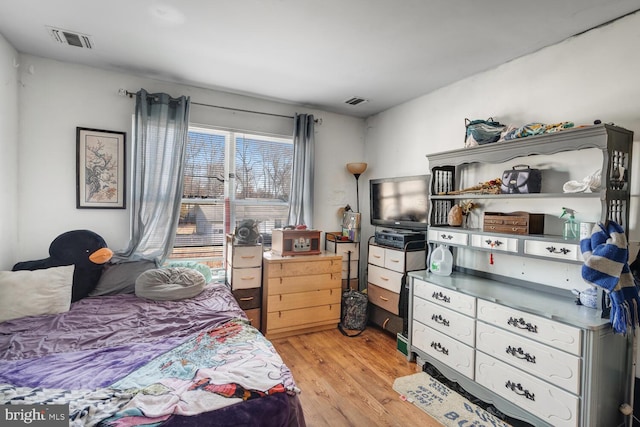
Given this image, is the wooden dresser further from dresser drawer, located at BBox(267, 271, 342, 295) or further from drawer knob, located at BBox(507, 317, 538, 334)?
drawer knob, located at BBox(507, 317, 538, 334)

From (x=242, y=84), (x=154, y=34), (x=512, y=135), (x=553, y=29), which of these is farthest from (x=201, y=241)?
(x=553, y=29)

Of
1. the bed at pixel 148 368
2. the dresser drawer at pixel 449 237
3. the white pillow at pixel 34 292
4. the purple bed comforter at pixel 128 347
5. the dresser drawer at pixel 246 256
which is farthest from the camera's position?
the dresser drawer at pixel 246 256

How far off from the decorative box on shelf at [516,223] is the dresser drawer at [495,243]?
6 centimetres

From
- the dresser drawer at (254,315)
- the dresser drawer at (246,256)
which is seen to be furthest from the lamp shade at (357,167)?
the dresser drawer at (254,315)

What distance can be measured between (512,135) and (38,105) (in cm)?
377

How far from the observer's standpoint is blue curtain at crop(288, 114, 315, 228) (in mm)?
3533

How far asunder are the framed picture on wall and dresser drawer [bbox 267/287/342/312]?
5.61 ft

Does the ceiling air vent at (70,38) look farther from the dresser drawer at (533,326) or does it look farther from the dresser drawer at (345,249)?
the dresser drawer at (533,326)

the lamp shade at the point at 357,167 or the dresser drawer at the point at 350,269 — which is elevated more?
the lamp shade at the point at 357,167

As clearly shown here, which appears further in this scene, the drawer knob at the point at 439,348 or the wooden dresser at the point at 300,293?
the wooden dresser at the point at 300,293

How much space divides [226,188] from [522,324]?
2871mm

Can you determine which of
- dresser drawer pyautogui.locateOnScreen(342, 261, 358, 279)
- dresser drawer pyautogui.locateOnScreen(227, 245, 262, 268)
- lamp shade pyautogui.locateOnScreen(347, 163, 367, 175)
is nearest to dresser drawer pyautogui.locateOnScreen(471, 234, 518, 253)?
dresser drawer pyautogui.locateOnScreen(342, 261, 358, 279)

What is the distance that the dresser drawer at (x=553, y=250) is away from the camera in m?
1.77

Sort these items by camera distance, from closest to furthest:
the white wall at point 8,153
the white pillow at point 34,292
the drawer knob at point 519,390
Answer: the drawer knob at point 519,390 < the white pillow at point 34,292 < the white wall at point 8,153
